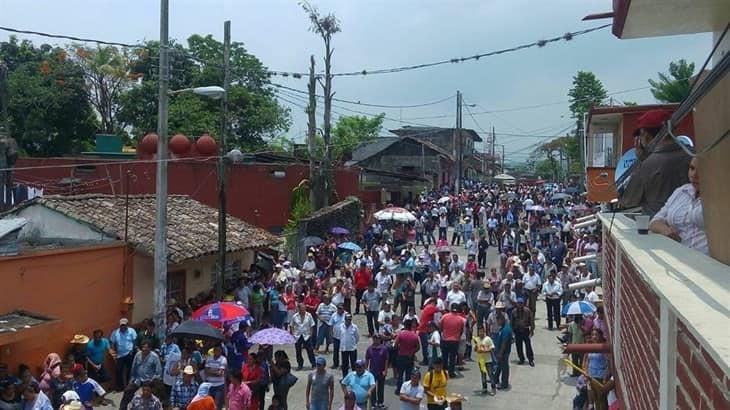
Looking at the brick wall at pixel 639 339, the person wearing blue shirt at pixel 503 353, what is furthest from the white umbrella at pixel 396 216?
the brick wall at pixel 639 339

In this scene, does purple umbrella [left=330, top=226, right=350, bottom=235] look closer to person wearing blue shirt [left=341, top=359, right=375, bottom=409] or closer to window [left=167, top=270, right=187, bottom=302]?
window [left=167, top=270, right=187, bottom=302]

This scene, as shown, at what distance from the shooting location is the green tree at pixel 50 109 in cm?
4219

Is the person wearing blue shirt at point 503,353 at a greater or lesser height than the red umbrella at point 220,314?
lesser

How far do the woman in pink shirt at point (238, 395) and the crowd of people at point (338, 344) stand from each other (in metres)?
0.02

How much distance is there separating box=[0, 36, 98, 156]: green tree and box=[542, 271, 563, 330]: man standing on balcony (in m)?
33.6

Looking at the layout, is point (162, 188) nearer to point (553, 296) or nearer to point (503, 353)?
point (503, 353)

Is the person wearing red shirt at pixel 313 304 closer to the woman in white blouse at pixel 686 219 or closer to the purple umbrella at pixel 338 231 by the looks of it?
the purple umbrella at pixel 338 231

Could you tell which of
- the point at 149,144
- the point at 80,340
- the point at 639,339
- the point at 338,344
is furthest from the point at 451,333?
the point at 149,144

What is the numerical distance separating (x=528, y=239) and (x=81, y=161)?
58.4ft

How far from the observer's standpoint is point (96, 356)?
14102mm

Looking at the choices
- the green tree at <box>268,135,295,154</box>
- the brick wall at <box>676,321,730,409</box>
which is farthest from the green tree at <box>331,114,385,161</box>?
the brick wall at <box>676,321,730,409</box>

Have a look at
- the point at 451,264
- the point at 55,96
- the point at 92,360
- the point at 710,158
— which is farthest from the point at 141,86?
the point at 710,158

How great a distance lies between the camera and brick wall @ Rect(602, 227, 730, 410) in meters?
1.74

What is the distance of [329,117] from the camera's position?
3366cm
